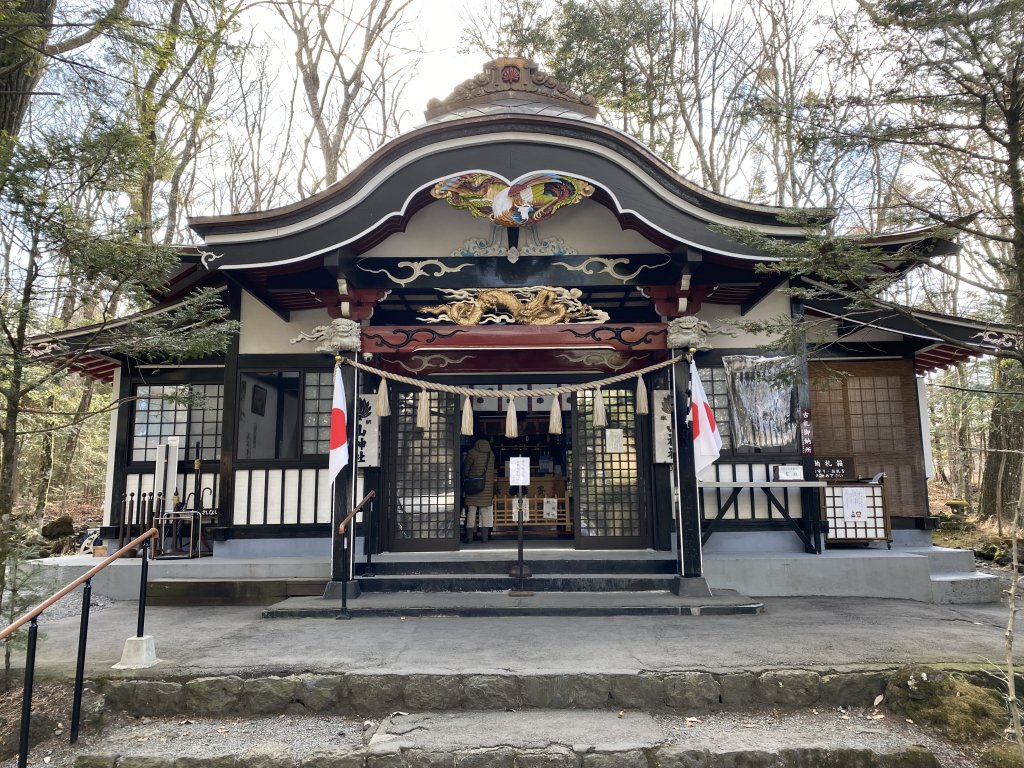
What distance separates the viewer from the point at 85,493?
22859 millimetres

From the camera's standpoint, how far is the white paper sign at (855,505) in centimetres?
874

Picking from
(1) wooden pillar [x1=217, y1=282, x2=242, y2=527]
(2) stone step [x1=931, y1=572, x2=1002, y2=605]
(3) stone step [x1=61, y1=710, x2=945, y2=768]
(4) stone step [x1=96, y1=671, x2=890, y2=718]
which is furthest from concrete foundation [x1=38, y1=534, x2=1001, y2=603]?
(3) stone step [x1=61, y1=710, x2=945, y2=768]

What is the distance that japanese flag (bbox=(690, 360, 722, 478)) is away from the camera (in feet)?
23.7

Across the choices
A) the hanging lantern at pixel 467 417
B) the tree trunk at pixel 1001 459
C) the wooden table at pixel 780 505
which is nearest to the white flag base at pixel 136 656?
the hanging lantern at pixel 467 417

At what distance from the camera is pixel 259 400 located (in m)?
10.1

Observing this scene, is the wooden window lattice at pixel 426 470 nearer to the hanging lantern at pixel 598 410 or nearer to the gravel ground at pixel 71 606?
the hanging lantern at pixel 598 410

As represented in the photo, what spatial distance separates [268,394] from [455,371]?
11.1 ft

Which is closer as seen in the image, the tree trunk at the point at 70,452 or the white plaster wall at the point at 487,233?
the white plaster wall at the point at 487,233

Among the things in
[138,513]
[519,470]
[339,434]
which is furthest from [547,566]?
[138,513]

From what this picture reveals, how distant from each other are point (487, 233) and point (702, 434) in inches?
141

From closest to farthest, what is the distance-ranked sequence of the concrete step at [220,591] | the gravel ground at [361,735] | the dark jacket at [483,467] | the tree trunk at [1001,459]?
the gravel ground at [361,735] < the concrete step at [220,591] < the dark jacket at [483,467] < the tree trunk at [1001,459]

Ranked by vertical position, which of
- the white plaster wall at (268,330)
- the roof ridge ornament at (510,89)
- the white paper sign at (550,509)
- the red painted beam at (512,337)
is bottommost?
the white paper sign at (550,509)

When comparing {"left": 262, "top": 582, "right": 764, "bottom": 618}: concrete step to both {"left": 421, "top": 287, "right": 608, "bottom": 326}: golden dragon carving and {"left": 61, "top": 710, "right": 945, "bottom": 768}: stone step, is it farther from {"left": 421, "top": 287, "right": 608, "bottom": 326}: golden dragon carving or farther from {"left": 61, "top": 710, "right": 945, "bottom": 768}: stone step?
{"left": 421, "top": 287, "right": 608, "bottom": 326}: golden dragon carving

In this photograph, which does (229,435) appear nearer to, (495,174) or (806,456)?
(495,174)
